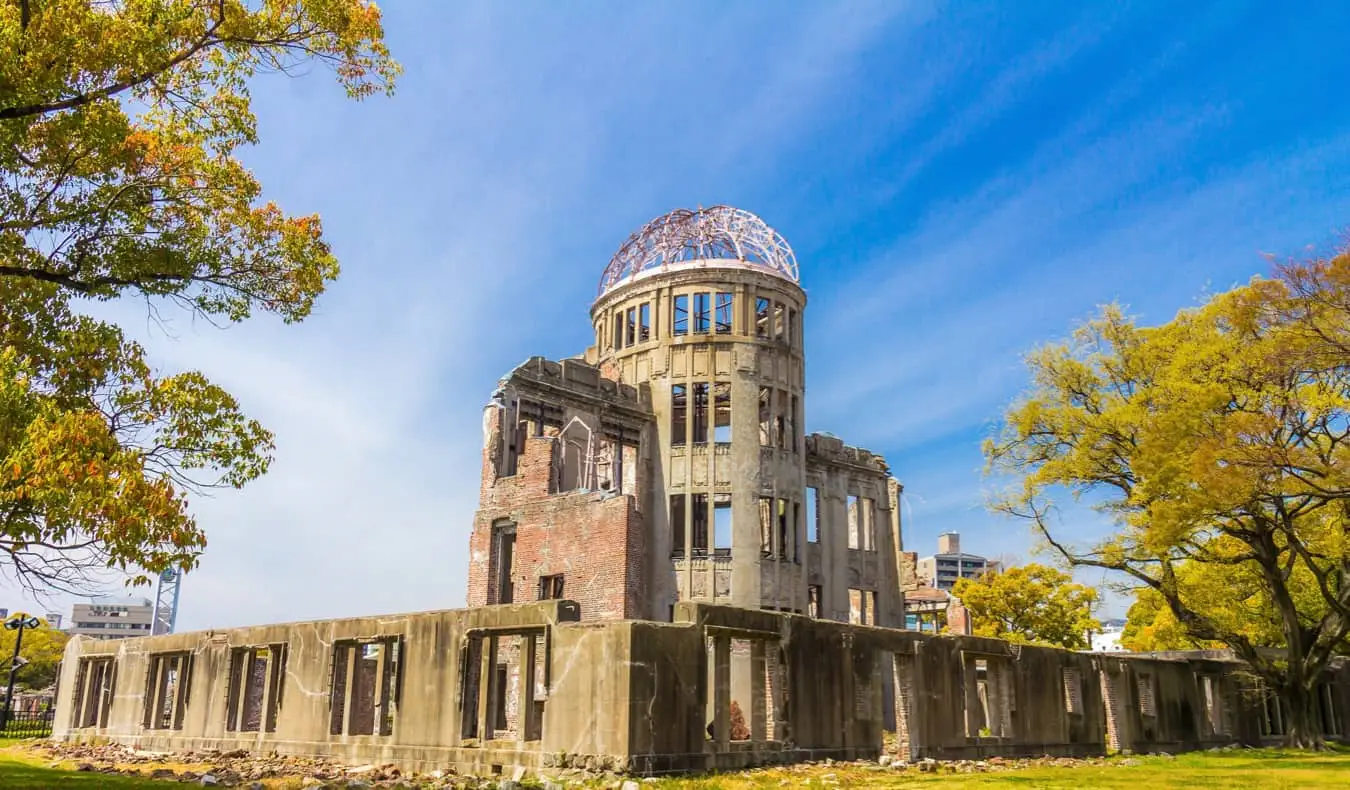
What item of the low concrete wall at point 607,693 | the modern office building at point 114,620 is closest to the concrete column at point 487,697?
the low concrete wall at point 607,693

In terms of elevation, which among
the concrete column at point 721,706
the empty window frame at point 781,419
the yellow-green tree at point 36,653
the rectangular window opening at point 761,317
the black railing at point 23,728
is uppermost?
the rectangular window opening at point 761,317

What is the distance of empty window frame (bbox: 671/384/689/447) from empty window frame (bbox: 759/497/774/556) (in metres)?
3.16

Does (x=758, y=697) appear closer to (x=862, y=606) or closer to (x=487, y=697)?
(x=487, y=697)

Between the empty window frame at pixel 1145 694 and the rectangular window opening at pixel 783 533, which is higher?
the rectangular window opening at pixel 783 533

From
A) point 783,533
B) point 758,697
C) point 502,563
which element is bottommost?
point 758,697

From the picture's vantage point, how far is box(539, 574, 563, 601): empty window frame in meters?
28.8

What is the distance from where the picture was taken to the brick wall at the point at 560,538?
2748cm

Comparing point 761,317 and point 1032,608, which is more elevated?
point 761,317

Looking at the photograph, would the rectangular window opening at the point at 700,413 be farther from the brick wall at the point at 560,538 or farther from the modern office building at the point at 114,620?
the modern office building at the point at 114,620

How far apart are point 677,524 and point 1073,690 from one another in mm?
12895

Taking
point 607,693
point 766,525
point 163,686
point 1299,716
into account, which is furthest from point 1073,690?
point 163,686

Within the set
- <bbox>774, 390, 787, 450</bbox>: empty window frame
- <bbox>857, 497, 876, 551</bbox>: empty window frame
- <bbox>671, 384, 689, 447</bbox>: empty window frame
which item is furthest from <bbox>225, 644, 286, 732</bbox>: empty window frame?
<bbox>857, 497, 876, 551</bbox>: empty window frame

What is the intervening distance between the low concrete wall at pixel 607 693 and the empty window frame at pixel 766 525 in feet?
20.6

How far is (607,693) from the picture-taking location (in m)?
14.7
